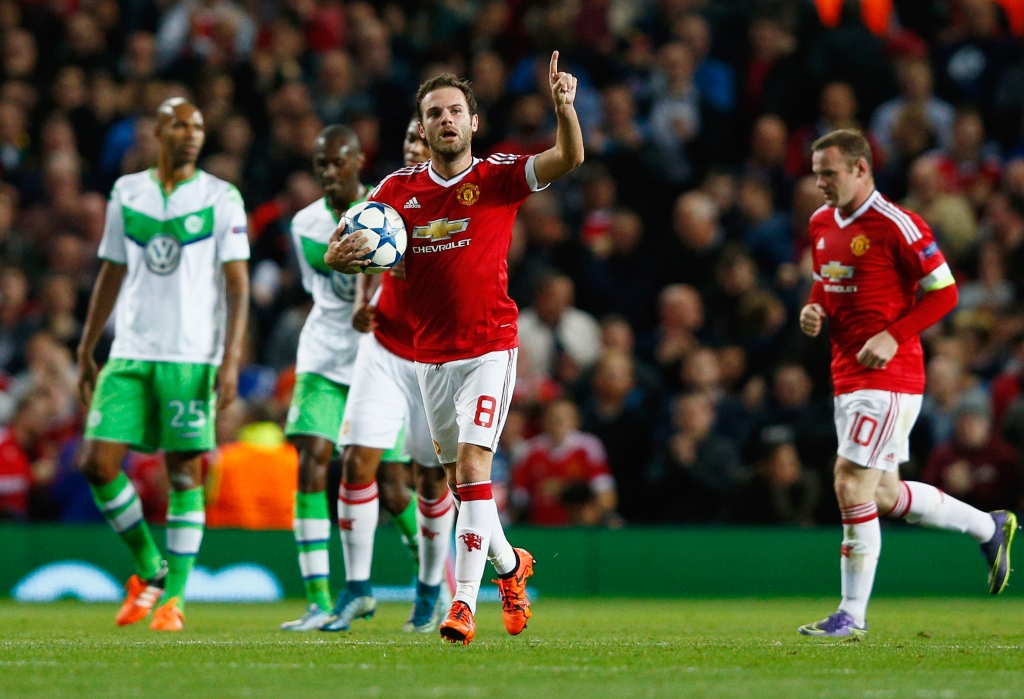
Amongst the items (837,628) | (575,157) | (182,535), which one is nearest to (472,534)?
(575,157)

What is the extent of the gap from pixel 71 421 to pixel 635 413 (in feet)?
17.2

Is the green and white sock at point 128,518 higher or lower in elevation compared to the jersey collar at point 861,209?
lower

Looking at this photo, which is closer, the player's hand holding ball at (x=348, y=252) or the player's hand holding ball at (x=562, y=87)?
the player's hand holding ball at (x=562, y=87)

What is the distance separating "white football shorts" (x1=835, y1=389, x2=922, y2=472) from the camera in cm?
834

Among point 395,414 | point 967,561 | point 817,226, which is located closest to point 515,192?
point 395,414

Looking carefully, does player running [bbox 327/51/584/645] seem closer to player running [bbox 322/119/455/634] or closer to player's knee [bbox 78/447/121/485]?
player running [bbox 322/119/455/634]

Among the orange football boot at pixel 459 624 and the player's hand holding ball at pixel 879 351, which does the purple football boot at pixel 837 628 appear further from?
the orange football boot at pixel 459 624

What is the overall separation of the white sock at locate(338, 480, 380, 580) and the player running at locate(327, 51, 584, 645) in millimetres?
1227

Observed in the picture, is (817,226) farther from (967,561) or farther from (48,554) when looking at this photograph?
(48,554)

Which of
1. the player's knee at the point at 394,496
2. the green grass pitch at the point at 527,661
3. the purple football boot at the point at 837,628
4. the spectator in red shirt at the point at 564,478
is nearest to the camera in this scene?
the green grass pitch at the point at 527,661

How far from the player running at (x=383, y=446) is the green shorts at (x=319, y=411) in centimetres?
30

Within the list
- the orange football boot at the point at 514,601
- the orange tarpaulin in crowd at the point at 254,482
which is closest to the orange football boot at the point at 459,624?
the orange football boot at the point at 514,601

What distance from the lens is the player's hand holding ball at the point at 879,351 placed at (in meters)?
8.20

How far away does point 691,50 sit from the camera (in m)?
16.9
